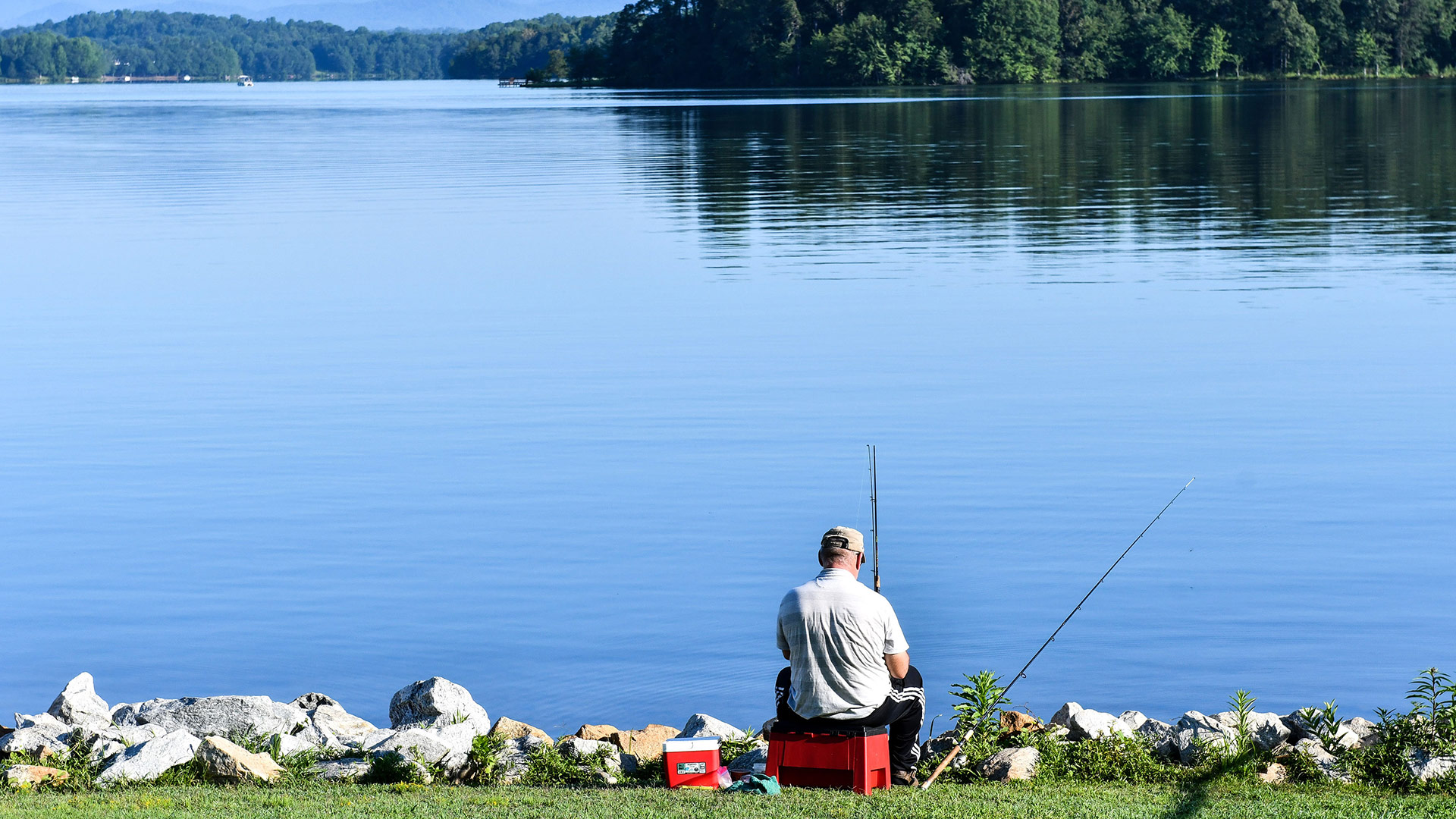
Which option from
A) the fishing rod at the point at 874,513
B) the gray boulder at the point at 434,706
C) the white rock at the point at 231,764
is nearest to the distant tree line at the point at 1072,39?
the fishing rod at the point at 874,513

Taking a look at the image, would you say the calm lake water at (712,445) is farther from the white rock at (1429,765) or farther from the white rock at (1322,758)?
the white rock at (1429,765)

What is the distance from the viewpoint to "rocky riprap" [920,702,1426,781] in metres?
8.19

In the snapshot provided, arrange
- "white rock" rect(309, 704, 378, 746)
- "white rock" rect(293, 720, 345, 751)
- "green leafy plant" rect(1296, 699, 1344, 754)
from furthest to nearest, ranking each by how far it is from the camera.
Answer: "white rock" rect(309, 704, 378, 746), "white rock" rect(293, 720, 345, 751), "green leafy plant" rect(1296, 699, 1344, 754)

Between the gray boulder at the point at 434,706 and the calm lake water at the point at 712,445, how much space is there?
84 centimetres

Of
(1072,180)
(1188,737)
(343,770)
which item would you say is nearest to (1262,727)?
(1188,737)

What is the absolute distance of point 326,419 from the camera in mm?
16734

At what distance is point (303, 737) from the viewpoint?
890 cm

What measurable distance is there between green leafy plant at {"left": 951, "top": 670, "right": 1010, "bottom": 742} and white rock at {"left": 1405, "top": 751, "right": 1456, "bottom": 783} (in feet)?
6.22

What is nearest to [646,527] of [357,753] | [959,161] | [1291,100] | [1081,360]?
[357,753]

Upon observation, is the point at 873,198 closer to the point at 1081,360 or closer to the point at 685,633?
the point at 1081,360

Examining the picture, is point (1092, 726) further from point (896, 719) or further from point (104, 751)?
point (104, 751)

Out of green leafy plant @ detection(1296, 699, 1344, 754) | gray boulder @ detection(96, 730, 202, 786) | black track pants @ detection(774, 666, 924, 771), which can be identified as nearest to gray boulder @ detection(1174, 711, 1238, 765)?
green leafy plant @ detection(1296, 699, 1344, 754)

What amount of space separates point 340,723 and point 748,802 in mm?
3058

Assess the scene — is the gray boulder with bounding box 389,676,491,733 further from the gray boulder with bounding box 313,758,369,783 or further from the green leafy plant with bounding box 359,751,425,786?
the green leafy plant with bounding box 359,751,425,786
